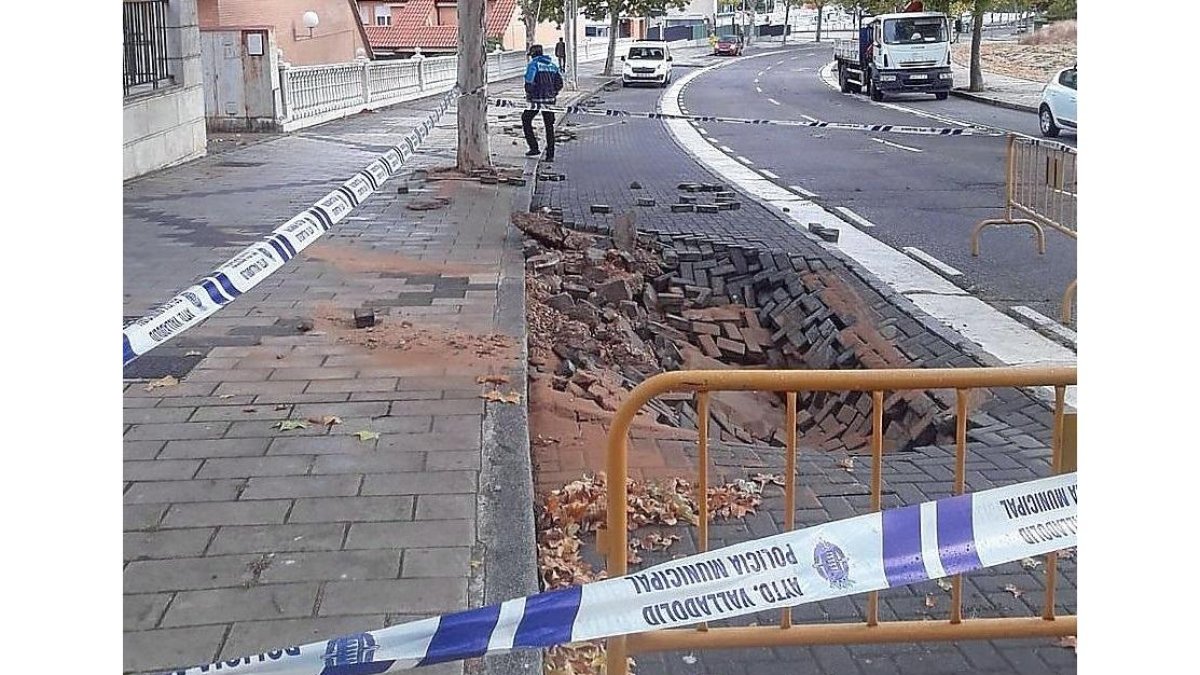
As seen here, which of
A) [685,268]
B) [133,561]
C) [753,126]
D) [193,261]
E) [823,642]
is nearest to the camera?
[823,642]

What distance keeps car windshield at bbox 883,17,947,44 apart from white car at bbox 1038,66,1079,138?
1237cm

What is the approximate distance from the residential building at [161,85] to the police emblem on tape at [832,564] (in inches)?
516

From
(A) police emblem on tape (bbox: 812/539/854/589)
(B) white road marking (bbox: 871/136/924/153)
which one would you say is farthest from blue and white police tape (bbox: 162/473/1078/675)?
(B) white road marking (bbox: 871/136/924/153)

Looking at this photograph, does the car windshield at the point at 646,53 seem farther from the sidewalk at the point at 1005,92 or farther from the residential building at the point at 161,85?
the residential building at the point at 161,85

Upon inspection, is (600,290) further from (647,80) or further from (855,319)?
(647,80)

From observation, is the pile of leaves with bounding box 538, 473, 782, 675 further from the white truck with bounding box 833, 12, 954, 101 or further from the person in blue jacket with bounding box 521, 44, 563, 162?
the white truck with bounding box 833, 12, 954, 101

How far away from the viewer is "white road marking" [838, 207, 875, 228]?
484 inches

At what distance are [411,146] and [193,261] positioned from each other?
2775 mm

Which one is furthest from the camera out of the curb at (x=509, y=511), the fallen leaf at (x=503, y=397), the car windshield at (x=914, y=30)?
the car windshield at (x=914, y=30)

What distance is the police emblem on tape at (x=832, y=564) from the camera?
2791 mm

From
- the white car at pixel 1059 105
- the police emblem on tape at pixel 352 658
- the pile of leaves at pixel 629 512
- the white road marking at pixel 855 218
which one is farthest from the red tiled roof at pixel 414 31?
the police emblem on tape at pixel 352 658

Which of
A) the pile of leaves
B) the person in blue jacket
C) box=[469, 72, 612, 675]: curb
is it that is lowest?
the pile of leaves

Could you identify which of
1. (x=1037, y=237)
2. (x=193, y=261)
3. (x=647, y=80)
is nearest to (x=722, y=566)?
(x=193, y=261)
